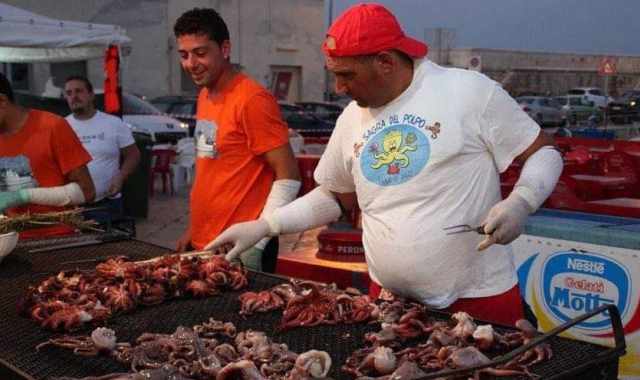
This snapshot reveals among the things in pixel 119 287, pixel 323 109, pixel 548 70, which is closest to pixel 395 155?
pixel 119 287

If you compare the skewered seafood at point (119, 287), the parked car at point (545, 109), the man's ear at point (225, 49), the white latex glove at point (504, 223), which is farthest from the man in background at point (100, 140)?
the parked car at point (545, 109)

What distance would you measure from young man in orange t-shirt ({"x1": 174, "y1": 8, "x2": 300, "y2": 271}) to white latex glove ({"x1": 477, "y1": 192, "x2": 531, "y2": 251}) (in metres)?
1.32

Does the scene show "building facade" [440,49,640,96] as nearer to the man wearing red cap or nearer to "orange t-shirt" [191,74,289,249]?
"orange t-shirt" [191,74,289,249]

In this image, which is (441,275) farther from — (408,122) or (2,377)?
(2,377)

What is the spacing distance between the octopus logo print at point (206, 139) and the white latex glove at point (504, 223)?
1.67 metres

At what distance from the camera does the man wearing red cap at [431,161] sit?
2611 mm

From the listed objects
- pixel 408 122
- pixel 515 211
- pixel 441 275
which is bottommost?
pixel 441 275

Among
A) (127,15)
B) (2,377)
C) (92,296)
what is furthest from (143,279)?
(127,15)

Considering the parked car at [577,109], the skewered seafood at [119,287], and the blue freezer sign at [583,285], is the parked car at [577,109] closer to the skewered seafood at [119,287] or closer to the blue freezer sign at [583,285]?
the blue freezer sign at [583,285]

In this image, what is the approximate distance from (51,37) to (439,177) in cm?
1031

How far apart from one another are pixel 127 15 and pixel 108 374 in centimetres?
2953

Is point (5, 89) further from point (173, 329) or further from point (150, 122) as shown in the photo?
point (150, 122)

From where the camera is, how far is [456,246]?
2.62 meters

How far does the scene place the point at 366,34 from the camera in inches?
103
